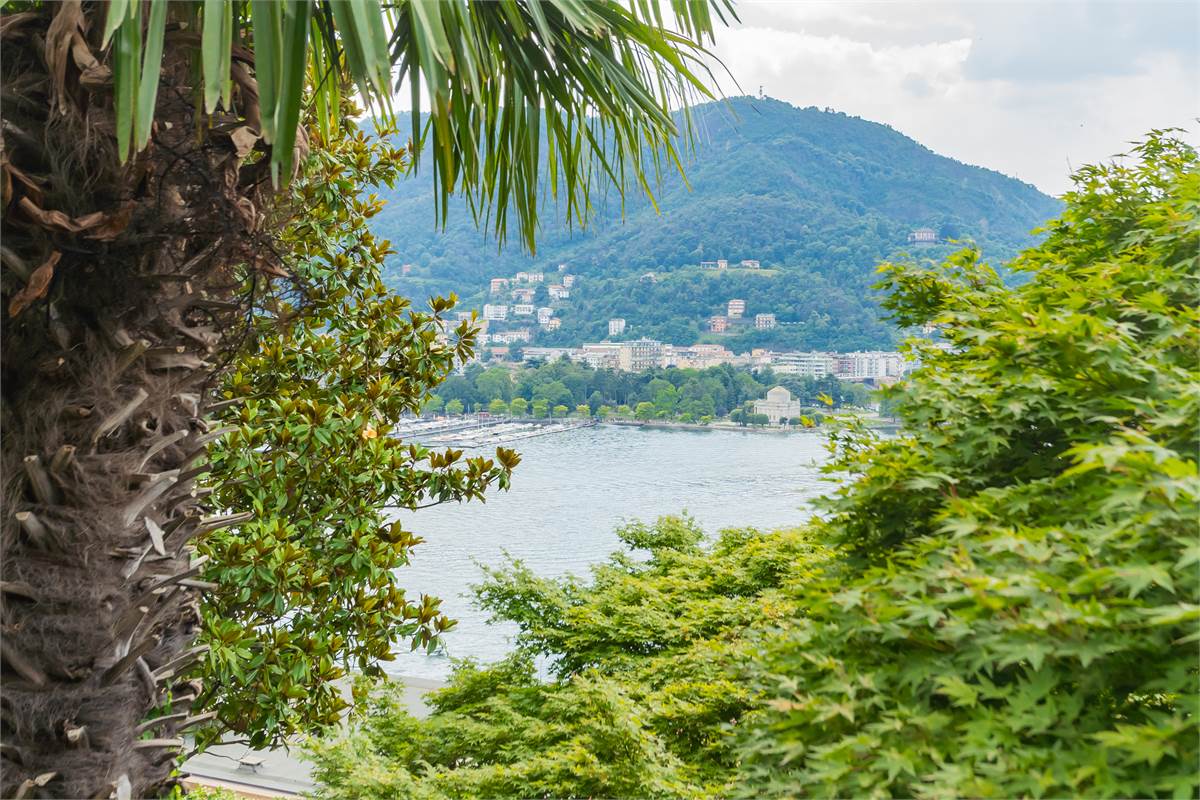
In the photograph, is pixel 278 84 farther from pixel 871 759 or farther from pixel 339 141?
pixel 339 141

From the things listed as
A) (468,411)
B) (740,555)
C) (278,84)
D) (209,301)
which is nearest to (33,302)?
(209,301)

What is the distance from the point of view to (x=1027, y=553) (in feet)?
3.57

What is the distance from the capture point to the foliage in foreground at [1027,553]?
98cm

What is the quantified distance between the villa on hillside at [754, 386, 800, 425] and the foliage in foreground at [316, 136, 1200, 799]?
266 inches

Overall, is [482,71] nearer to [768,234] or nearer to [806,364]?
[806,364]

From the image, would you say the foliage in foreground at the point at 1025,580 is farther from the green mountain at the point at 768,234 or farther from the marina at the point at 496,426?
the green mountain at the point at 768,234

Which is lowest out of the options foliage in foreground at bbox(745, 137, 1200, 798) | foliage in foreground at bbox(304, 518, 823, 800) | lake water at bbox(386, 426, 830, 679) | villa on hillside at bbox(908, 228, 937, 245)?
foliage in foreground at bbox(304, 518, 823, 800)

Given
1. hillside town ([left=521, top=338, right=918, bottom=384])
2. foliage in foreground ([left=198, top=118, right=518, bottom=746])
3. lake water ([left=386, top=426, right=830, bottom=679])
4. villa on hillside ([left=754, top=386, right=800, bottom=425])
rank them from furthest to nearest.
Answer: hillside town ([left=521, top=338, right=918, bottom=384])
villa on hillside ([left=754, top=386, right=800, bottom=425])
lake water ([left=386, top=426, right=830, bottom=679])
foliage in foreground ([left=198, top=118, right=518, bottom=746])

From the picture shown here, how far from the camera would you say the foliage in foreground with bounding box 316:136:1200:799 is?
0.98 m

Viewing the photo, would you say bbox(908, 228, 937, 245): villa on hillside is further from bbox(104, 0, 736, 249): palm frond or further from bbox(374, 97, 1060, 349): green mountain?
bbox(104, 0, 736, 249): palm frond

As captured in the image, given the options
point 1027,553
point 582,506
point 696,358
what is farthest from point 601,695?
point 696,358

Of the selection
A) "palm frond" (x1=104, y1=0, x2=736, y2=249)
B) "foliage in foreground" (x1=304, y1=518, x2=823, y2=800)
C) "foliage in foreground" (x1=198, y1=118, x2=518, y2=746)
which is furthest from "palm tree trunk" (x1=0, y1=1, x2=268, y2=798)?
"foliage in foreground" (x1=304, y1=518, x2=823, y2=800)

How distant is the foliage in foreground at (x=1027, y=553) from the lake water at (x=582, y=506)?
219cm

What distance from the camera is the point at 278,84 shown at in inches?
52.6
